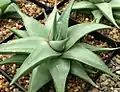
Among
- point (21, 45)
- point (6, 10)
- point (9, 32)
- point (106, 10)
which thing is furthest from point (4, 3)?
point (106, 10)

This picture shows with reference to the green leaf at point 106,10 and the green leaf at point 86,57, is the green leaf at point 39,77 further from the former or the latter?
the green leaf at point 106,10

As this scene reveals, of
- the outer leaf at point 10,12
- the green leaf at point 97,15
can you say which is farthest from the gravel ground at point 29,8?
the green leaf at point 97,15

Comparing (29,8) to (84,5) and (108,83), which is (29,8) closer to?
(84,5)

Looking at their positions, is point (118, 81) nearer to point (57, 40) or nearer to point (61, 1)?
point (57, 40)

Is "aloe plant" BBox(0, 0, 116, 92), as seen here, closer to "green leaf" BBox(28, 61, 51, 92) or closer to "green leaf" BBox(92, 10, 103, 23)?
"green leaf" BBox(28, 61, 51, 92)

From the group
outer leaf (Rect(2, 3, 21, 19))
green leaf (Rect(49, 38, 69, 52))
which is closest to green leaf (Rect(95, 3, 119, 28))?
green leaf (Rect(49, 38, 69, 52))

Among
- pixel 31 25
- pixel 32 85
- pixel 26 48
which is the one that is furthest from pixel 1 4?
pixel 32 85
